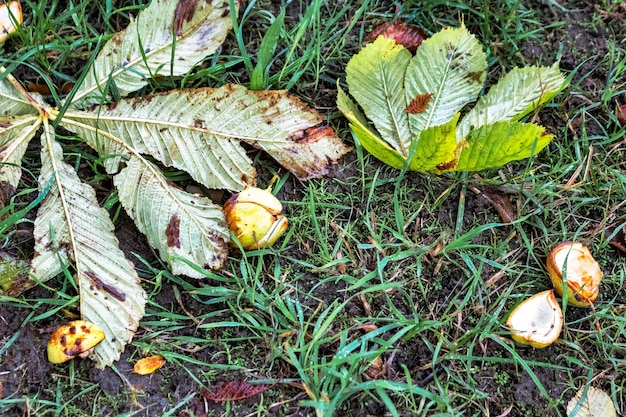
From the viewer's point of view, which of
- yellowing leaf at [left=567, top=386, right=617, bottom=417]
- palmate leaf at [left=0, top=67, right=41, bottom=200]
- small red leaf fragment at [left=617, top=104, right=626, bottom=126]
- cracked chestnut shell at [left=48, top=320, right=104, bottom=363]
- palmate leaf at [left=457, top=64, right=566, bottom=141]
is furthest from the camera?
small red leaf fragment at [left=617, top=104, right=626, bottom=126]

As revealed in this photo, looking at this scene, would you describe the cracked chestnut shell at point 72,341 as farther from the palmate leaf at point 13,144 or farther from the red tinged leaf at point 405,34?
the red tinged leaf at point 405,34

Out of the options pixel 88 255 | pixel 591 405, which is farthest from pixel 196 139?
pixel 591 405

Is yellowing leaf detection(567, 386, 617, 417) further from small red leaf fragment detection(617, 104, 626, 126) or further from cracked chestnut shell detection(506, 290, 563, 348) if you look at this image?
small red leaf fragment detection(617, 104, 626, 126)

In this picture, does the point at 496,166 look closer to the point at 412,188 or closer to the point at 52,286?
the point at 412,188

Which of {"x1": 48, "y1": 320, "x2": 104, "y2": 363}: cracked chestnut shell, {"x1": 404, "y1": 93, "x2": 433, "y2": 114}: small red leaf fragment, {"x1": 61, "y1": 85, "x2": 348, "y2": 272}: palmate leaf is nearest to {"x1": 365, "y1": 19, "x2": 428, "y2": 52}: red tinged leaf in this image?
{"x1": 404, "y1": 93, "x2": 433, "y2": 114}: small red leaf fragment

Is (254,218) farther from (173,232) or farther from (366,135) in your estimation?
(366,135)

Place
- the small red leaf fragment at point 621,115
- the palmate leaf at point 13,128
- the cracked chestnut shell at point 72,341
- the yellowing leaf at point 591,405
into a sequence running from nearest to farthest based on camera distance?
the cracked chestnut shell at point 72,341 < the yellowing leaf at point 591,405 < the palmate leaf at point 13,128 < the small red leaf fragment at point 621,115

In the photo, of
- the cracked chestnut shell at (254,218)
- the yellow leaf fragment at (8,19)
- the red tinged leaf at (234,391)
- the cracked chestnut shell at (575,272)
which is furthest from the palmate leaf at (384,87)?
the yellow leaf fragment at (8,19)
